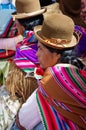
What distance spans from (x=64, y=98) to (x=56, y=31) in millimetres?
590

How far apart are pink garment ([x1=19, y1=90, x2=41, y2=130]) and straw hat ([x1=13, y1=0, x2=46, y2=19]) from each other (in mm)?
1140

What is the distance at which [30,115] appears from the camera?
1.68 m

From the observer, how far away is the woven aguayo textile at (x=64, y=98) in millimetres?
1413

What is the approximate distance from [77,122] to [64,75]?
0.76ft

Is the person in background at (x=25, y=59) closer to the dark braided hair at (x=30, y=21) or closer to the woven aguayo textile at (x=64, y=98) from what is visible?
the dark braided hair at (x=30, y=21)

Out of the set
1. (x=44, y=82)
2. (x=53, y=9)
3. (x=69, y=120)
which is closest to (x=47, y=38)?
(x=44, y=82)

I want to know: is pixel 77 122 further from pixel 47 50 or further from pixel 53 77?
pixel 47 50

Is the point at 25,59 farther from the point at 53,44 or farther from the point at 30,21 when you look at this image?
the point at 53,44

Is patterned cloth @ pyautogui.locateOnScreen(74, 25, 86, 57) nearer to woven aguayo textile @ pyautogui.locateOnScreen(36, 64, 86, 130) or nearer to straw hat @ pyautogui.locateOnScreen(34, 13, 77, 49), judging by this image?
straw hat @ pyautogui.locateOnScreen(34, 13, 77, 49)

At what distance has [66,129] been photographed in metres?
1.51

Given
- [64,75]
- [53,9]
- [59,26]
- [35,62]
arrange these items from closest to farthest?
[64,75] < [59,26] < [35,62] < [53,9]

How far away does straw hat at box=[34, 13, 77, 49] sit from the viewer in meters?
1.90

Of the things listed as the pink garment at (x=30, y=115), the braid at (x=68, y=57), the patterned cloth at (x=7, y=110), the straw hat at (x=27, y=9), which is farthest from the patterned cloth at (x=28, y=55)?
the pink garment at (x=30, y=115)

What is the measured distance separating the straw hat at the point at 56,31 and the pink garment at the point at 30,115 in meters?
0.40
